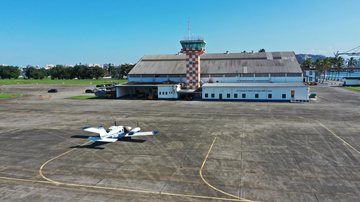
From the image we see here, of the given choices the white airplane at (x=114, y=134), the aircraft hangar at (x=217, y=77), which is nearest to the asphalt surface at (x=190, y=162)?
the white airplane at (x=114, y=134)

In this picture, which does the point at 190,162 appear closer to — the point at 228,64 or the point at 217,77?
the point at 217,77

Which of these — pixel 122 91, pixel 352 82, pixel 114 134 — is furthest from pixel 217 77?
pixel 352 82

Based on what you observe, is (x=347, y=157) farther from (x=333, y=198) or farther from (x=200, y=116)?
(x=200, y=116)

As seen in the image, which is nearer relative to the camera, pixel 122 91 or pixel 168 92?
pixel 168 92

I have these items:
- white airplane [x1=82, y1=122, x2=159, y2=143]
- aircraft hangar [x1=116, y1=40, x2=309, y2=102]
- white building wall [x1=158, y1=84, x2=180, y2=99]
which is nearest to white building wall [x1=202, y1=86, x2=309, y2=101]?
aircraft hangar [x1=116, y1=40, x2=309, y2=102]

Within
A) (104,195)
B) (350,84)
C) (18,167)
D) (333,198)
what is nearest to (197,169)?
(104,195)

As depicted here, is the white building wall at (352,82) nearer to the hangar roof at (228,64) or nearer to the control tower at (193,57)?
the hangar roof at (228,64)
